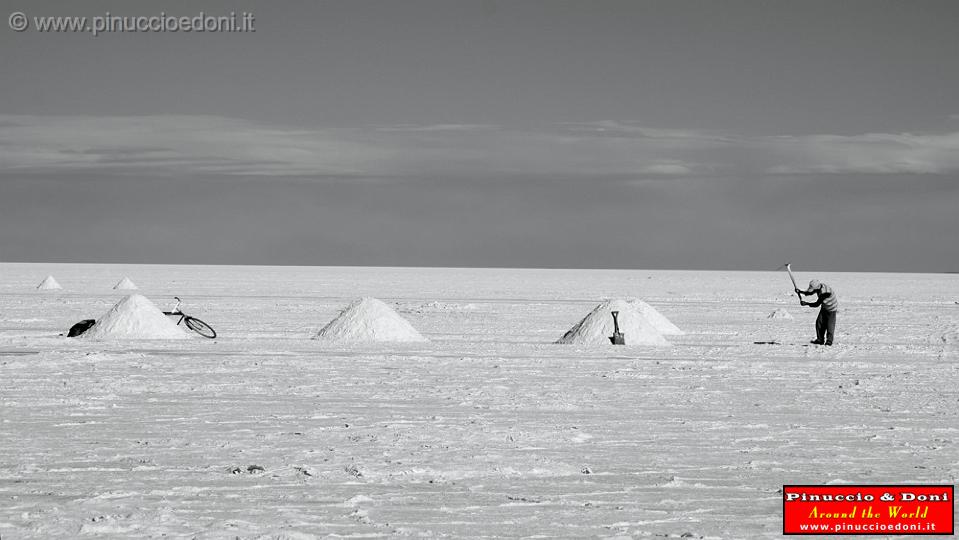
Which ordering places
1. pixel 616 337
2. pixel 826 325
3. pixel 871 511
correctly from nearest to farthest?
pixel 871 511
pixel 616 337
pixel 826 325

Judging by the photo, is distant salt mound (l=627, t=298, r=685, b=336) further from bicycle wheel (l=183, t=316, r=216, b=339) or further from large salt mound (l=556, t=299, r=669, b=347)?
bicycle wheel (l=183, t=316, r=216, b=339)

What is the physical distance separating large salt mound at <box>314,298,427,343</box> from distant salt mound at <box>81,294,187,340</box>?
261 centimetres

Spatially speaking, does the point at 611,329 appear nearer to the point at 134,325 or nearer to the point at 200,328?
the point at 200,328

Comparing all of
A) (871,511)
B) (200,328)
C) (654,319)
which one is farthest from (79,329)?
(871,511)

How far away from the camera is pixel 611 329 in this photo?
19.0 metres

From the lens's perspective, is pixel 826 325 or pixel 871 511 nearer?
pixel 871 511

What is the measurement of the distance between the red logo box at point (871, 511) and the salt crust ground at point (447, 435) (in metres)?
0.19

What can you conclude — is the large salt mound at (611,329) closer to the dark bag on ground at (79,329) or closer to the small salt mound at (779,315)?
the dark bag on ground at (79,329)

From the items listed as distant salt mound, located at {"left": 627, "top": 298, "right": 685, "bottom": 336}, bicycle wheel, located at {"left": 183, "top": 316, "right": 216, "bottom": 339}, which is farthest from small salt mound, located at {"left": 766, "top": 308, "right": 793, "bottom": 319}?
bicycle wheel, located at {"left": 183, "top": 316, "right": 216, "bottom": 339}

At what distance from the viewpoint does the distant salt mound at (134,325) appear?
62.1 feet

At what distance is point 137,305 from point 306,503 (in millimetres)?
14126

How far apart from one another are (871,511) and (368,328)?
1383cm

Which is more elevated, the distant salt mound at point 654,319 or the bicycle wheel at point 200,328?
the distant salt mound at point 654,319

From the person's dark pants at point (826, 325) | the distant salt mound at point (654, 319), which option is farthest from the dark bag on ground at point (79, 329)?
the person's dark pants at point (826, 325)
